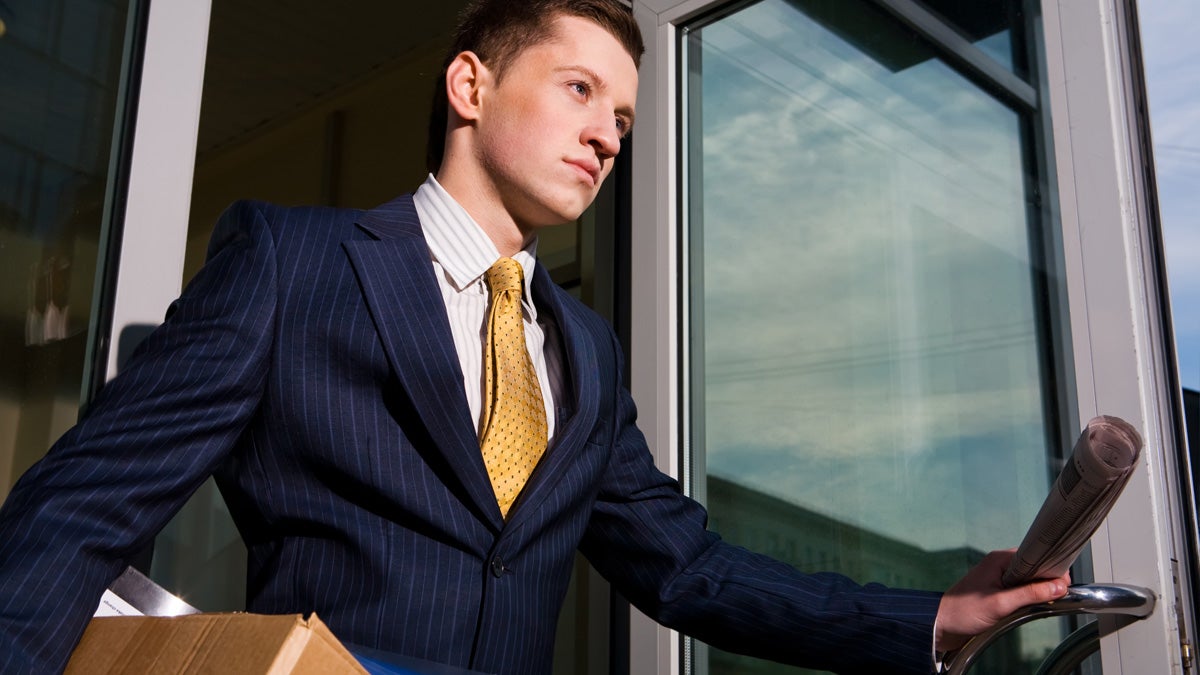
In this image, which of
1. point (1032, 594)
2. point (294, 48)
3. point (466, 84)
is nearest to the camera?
point (1032, 594)

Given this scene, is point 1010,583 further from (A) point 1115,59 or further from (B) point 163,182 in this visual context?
(B) point 163,182

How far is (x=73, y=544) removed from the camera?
3.16 ft

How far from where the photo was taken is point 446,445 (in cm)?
122

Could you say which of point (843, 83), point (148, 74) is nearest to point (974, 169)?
point (843, 83)

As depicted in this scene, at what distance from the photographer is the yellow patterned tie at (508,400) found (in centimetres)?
129

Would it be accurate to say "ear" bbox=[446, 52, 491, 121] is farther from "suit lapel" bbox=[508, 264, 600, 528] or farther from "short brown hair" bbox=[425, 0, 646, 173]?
"suit lapel" bbox=[508, 264, 600, 528]

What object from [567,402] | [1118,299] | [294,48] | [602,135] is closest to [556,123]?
[602,135]

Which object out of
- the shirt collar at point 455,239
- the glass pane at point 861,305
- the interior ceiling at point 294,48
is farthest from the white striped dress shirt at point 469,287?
the interior ceiling at point 294,48

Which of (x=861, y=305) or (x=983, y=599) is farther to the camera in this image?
(x=861, y=305)

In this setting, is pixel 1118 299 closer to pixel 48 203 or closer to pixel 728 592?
pixel 728 592

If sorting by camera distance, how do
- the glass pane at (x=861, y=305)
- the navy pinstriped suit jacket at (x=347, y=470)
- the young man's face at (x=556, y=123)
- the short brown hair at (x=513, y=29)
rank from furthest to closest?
the glass pane at (x=861, y=305), the short brown hair at (x=513, y=29), the young man's face at (x=556, y=123), the navy pinstriped suit jacket at (x=347, y=470)

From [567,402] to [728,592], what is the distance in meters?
0.31

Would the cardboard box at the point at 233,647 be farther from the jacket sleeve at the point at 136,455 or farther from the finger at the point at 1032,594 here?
the finger at the point at 1032,594

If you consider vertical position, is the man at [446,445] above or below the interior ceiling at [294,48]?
below
